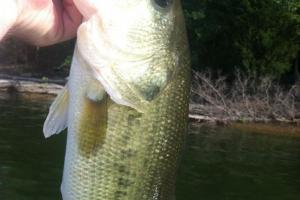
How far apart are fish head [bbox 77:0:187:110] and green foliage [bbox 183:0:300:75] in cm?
2597

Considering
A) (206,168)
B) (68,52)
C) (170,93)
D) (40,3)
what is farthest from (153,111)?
(68,52)

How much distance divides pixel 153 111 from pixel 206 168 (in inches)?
570

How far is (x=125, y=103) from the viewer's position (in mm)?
2219

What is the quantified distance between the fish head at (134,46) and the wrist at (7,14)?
0.71ft

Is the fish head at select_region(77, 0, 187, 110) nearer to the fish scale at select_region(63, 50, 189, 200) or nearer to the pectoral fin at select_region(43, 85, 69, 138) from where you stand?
the fish scale at select_region(63, 50, 189, 200)

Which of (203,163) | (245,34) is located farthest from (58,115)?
(245,34)

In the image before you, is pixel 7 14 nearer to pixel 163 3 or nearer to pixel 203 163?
pixel 163 3

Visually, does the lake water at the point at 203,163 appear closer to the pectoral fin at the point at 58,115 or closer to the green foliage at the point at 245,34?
the green foliage at the point at 245,34

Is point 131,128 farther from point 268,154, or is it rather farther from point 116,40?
point 268,154

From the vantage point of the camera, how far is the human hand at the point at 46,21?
224cm

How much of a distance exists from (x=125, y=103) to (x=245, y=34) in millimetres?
27656

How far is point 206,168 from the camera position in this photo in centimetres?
1656

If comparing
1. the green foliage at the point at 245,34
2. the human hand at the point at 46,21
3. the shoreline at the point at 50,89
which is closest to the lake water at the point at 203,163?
the shoreline at the point at 50,89

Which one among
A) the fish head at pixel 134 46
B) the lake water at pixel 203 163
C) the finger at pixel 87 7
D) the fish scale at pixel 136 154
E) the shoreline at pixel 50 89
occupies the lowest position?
the lake water at pixel 203 163
